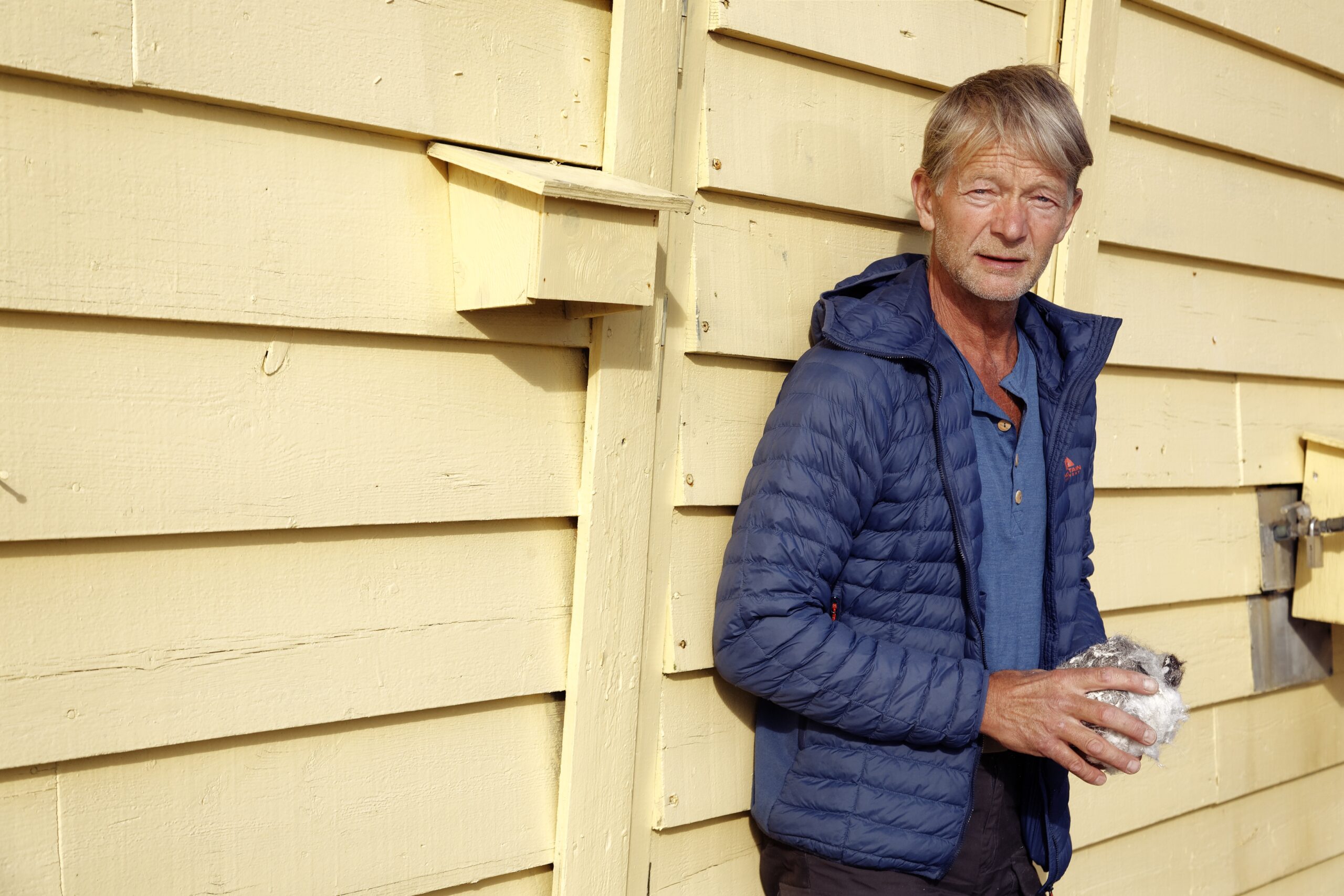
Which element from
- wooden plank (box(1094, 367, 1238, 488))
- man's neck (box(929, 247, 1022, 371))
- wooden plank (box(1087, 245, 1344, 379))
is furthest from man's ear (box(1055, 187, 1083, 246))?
wooden plank (box(1094, 367, 1238, 488))

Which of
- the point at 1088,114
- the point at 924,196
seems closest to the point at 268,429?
the point at 924,196

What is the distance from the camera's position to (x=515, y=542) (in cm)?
162

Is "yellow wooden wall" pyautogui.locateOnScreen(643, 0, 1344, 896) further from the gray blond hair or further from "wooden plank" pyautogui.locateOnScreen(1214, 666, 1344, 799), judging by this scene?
the gray blond hair

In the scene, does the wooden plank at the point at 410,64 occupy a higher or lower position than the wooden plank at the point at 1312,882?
higher

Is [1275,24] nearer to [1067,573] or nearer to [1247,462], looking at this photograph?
[1247,462]

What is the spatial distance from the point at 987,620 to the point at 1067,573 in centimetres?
21

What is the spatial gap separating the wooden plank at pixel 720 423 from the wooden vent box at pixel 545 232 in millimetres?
290

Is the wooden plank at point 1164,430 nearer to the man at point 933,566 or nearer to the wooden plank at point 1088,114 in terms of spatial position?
the wooden plank at point 1088,114

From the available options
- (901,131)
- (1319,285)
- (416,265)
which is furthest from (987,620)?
(1319,285)

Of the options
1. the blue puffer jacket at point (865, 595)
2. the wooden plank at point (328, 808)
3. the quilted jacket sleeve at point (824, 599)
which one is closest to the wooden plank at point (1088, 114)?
the blue puffer jacket at point (865, 595)

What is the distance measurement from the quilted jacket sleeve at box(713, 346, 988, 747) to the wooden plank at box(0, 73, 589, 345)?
0.49 m

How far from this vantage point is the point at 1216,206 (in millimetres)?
2631

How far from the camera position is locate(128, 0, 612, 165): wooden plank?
4.23ft

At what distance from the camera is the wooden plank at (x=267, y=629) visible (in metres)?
1.27
